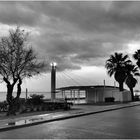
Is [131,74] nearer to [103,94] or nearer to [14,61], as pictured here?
[103,94]

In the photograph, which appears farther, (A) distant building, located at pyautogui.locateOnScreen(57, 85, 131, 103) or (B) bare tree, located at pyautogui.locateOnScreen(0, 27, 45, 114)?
(A) distant building, located at pyautogui.locateOnScreen(57, 85, 131, 103)

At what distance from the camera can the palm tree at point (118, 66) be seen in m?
41.9

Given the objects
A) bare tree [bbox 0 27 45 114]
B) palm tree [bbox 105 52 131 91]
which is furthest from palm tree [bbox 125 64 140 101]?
bare tree [bbox 0 27 45 114]

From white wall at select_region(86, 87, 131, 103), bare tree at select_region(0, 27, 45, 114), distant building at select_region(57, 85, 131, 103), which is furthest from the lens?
white wall at select_region(86, 87, 131, 103)

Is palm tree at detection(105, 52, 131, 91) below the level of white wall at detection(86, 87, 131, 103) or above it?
above

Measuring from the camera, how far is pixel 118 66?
42625mm

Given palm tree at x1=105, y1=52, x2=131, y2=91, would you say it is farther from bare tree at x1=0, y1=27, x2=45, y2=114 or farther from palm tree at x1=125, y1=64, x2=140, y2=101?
bare tree at x1=0, y1=27, x2=45, y2=114

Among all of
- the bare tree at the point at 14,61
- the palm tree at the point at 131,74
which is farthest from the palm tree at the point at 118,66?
the bare tree at the point at 14,61

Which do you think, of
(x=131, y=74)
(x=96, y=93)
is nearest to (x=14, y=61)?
(x=96, y=93)

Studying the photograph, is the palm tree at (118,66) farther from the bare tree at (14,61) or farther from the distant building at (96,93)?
the bare tree at (14,61)

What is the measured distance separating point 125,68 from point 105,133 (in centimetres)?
3555

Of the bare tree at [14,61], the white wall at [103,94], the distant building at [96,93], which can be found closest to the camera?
the bare tree at [14,61]

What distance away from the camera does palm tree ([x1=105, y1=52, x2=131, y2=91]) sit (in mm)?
41938

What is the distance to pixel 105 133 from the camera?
29.4 feet
